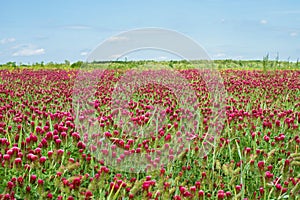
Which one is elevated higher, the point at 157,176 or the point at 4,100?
the point at 4,100

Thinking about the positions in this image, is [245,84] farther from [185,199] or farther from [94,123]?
[185,199]

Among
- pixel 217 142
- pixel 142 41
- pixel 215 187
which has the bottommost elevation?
pixel 215 187

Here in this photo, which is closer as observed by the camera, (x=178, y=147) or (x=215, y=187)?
(x=215, y=187)

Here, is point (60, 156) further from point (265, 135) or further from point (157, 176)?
point (265, 135)

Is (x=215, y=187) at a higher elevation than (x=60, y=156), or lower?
lower

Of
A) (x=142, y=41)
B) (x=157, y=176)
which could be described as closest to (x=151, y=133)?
(x=157, y=176)

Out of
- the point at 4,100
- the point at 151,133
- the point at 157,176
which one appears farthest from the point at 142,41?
the point at 4,100

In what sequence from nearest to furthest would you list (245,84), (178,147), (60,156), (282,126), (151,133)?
(60,156), (178,147), (151,133), (282,126), (245,84)

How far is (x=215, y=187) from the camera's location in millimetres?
3941

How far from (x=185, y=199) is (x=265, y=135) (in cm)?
208

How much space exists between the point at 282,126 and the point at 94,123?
255 cm

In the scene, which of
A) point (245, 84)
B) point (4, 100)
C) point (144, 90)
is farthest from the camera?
point (245, 84)

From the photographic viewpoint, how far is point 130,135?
4.93 meters

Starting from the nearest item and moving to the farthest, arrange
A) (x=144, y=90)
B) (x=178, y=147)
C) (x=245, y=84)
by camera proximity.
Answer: (x=178, y=147) → (x=144, y=90) → (x=245, y=84)
